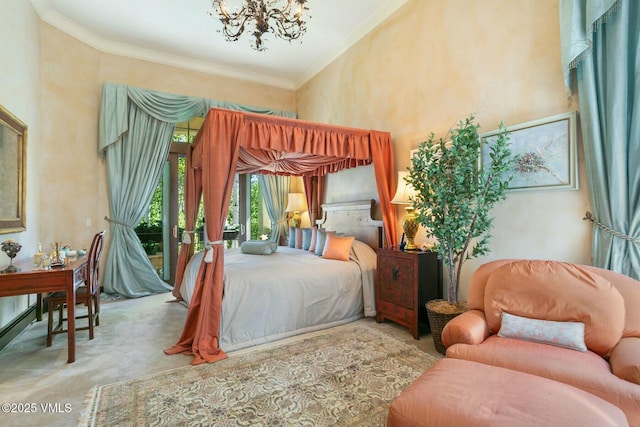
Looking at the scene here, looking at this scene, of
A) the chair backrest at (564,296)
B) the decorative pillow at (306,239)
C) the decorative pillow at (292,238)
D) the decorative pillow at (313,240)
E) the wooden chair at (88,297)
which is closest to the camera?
the chair backrest at (564,296)

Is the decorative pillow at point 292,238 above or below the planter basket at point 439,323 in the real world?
above

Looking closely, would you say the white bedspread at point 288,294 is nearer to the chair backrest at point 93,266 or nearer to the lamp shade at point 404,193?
the lamp shade at point 404,193

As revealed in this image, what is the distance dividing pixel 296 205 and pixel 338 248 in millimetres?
2354

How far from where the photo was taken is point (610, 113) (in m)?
2.18

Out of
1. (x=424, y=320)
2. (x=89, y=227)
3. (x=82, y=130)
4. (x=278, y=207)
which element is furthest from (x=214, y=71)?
(x=424, y=320)

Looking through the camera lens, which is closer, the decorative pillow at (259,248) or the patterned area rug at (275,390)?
the patterned area rug at (275,390)

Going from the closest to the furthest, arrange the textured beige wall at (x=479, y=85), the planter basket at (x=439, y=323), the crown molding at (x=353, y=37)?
1. the textured beige wall at (x=479, y=85)
2. the planter basket at (x=439, y=323)
3. the crown molding at (x=353, y=37)

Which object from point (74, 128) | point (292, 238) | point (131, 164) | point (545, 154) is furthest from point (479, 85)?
point (74, 128)

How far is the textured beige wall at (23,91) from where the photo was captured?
3158mm

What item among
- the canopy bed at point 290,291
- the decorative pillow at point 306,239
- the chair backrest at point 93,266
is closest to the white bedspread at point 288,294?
the canopy bed at point 290,291

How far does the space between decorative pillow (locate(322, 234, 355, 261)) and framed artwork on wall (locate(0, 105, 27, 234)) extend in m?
3.24

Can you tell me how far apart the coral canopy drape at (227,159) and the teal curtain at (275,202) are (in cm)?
225

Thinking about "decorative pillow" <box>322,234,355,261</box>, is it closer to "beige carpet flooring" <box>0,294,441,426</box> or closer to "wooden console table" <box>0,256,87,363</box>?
"beige carpet flooring" <box>0,294,441,426</box>

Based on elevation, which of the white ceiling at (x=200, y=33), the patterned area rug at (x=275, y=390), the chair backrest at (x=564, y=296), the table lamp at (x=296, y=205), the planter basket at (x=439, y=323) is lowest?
the patterned area rug at (x=275, y=390)
